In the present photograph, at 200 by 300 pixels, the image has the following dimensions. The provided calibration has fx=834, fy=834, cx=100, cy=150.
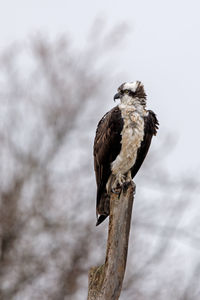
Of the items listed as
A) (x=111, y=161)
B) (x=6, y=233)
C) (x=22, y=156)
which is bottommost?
(x=111, y=161)

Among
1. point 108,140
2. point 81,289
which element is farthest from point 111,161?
point 81,289

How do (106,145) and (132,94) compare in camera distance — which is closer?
(106,145)

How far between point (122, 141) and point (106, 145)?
15cm

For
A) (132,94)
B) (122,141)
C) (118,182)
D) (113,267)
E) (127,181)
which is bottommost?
(113,267)

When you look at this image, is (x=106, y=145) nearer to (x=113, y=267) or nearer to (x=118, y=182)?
(x=118, y=182)

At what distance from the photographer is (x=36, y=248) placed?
1376 cm

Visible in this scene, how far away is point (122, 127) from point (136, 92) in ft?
1.58

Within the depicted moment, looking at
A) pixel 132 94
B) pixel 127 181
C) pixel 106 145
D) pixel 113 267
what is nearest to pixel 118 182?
pixel 127 181

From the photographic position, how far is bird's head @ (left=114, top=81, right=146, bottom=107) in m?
7.82

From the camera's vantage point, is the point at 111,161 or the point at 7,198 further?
the point at 7,198

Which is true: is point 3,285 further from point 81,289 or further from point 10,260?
point 81,289

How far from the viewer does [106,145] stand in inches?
301

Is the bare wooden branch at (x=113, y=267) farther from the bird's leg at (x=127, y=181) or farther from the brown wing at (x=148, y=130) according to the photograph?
the brown wing at (x=148, y=130)

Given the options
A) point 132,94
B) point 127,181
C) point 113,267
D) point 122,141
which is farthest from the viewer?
point 132,94
